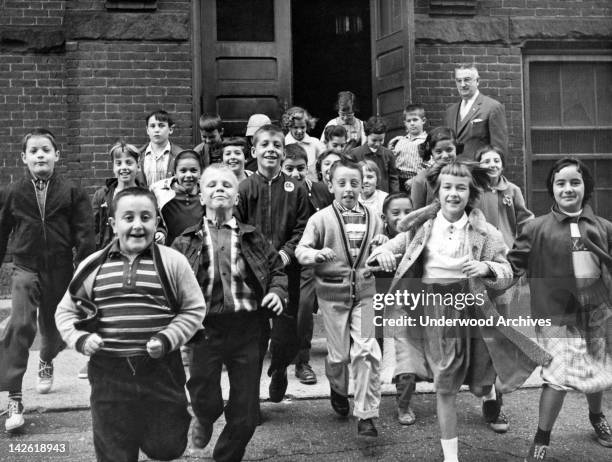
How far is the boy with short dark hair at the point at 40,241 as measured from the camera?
4957mm

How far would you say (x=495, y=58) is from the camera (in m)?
8.81

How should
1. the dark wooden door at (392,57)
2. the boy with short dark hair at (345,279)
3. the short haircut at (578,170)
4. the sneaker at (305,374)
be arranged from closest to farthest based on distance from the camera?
the short haircut at (578,170)
the boy with short dark hair at (345,279)
the sneaker at (305,374)
the dark wooden door at (392,57)

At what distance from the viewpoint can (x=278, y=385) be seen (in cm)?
507

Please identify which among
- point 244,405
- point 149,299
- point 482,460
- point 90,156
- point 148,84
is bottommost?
point 482,460

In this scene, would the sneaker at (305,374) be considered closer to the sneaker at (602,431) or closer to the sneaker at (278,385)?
the sneaker at (278,385)

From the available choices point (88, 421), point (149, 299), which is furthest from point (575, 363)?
point (88, 421)

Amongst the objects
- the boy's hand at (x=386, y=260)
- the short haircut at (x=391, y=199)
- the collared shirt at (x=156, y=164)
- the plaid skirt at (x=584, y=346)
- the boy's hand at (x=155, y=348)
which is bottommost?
the plaid skirt at (x=584, y=346)

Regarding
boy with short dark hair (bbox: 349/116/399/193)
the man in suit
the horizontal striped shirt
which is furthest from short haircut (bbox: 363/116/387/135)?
the horizontal striped shirt

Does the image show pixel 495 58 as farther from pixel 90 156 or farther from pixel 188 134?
pixel 90 156

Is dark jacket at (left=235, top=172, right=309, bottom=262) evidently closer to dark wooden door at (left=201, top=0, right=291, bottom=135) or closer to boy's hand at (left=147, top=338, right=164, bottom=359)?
boy's hand at (left=147, top=338, right=164, bottom=359)

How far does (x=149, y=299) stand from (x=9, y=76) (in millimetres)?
5735

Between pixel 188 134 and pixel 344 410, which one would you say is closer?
pixel 344 410

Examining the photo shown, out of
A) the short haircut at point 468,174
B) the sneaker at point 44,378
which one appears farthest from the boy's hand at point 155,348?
the sneaker at point 44,378

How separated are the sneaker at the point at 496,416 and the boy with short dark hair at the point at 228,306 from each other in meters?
1.61
